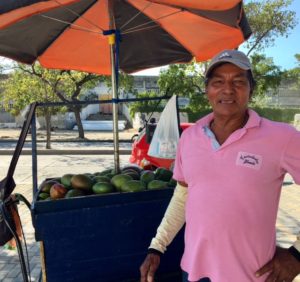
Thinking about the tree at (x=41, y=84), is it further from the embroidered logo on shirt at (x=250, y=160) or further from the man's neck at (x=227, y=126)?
the embroidered logo on shirt at (x=250, y=160)

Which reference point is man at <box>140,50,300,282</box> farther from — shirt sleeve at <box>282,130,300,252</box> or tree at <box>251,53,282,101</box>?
tree at <box>251,53,282,101</box>

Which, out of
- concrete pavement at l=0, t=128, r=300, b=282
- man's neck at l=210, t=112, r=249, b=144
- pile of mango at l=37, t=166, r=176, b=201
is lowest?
concrete pavement at l=0, t=128, r=300, b=282

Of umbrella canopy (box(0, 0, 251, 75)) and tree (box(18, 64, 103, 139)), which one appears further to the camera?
tree (box(18, 64, 103, 139))

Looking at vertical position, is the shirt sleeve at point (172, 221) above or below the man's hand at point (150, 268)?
above

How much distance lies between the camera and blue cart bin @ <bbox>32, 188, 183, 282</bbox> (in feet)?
7.55

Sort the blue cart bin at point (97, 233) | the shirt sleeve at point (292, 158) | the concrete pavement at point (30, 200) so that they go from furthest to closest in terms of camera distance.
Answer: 1. the concrete pavement at point (30, 200)
2. the blue cart bin at point (97, 233)
3. the shirt sleeve at point (292, 158)

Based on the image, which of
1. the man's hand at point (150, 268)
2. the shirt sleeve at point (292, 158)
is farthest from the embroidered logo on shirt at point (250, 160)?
the man's hand at point (150, 268)

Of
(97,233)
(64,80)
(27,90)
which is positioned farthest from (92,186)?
(64,80)

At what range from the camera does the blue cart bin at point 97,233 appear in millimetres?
2303

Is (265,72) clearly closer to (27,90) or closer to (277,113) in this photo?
(277,113)

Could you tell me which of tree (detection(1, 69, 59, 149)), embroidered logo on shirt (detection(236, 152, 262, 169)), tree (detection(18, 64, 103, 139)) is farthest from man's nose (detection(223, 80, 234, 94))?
tree (detection(1, 69, 59, 149))

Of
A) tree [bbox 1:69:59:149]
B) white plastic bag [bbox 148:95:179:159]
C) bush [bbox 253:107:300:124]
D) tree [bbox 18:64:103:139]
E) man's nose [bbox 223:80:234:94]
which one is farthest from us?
bush [bbox 253:107:300:124]

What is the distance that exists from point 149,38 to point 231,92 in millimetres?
2670

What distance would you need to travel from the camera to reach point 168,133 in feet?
12.8
